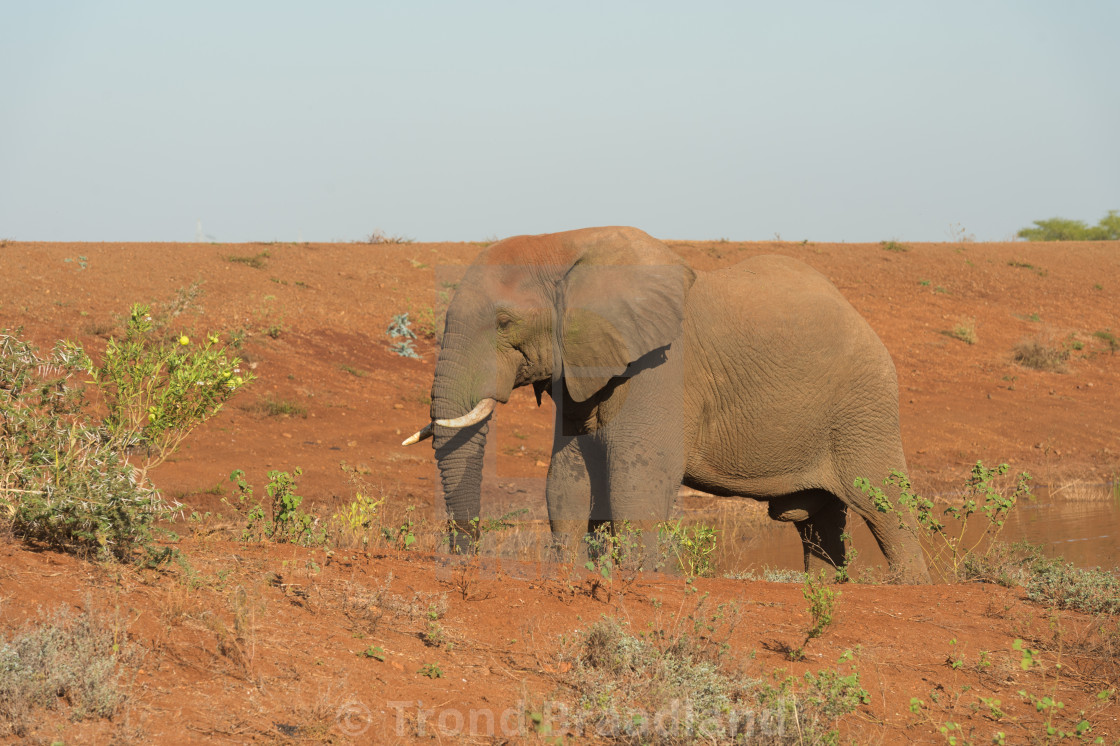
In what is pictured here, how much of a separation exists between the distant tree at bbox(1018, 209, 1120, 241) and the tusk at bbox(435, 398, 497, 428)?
160 feet

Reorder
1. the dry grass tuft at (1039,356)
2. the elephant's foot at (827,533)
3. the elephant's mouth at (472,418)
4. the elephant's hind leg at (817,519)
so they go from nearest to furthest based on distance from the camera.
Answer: the elephant's mouth at (472,418)
the elephant's hind leg at (817,519)
the elephant's foot at (827,533)
the dry grass tuft at (1039,356)

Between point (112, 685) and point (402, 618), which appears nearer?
point (112, 685)

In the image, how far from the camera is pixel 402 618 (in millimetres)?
4621

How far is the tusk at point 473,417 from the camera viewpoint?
6551mm

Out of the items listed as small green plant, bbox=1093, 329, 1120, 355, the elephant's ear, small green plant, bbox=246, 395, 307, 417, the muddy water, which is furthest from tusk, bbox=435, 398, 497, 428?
small green plant, bbox=1093, 329, 1120, 355

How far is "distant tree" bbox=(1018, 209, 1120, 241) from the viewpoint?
1902 inches

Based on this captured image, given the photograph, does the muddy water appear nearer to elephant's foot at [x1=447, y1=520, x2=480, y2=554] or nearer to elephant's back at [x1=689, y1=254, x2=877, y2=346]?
elephant's back at [x1=689, y1=254, x2=877, y2=346]

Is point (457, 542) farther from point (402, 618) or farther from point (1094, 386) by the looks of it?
point (1094, 386)

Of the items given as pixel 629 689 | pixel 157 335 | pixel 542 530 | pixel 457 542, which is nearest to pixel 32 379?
pixel 457 542

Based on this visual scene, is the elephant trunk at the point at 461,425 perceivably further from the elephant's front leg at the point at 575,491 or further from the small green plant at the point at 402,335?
the small green plant at the point at 402,335

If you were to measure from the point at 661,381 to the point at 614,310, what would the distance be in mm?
658

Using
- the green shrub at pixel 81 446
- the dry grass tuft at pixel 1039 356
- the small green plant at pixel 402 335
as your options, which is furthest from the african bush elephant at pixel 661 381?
the dry grass tuft at pixel 1039 356

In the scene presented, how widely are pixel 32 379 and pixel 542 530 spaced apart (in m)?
6.42
